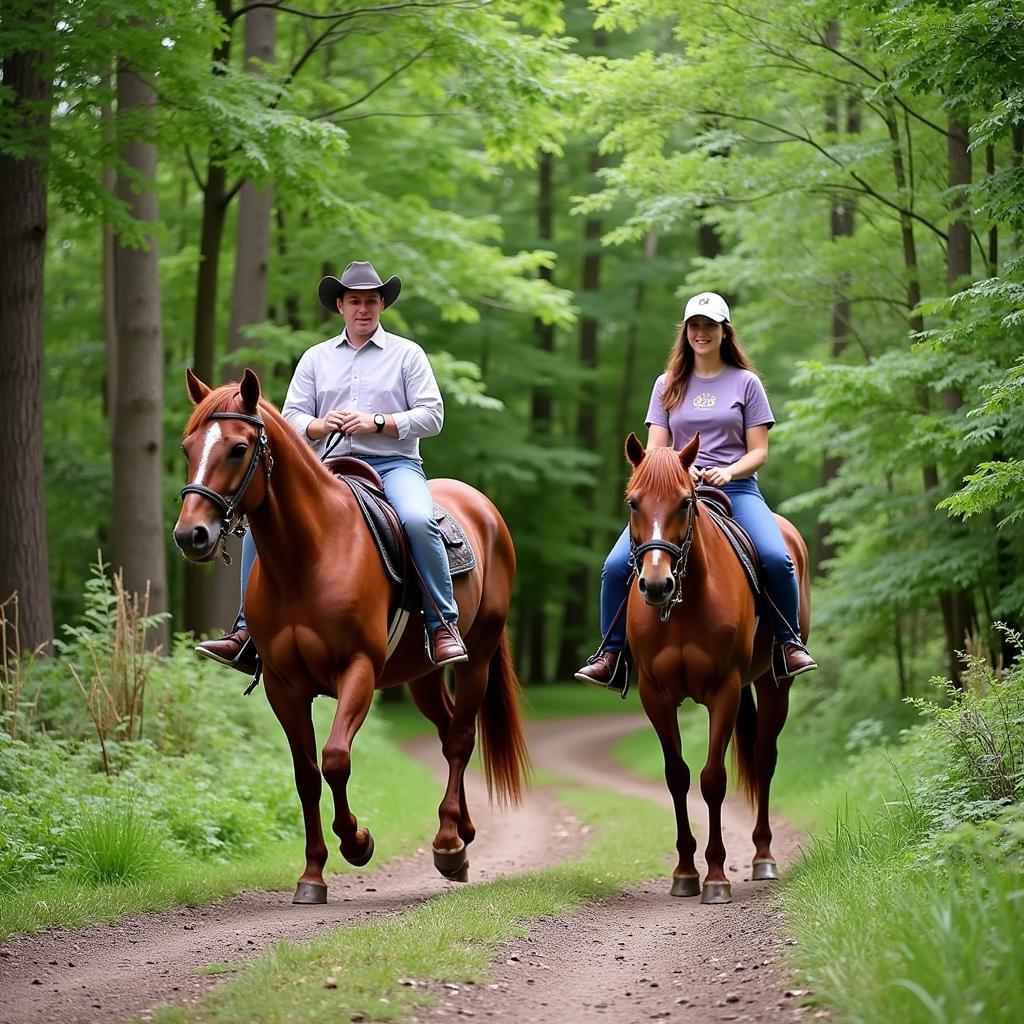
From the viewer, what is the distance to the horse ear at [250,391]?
6.94 meters

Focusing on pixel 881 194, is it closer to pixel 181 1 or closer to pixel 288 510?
pixel 181 1

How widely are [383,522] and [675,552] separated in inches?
70.2

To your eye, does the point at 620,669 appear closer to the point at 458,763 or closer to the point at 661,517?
the point at 458,763

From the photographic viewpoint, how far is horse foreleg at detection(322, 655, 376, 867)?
7.23 meters

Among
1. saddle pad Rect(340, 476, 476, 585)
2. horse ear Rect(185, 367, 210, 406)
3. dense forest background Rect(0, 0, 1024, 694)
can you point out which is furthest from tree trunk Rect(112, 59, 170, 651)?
horse ear Rect(185, 367, 210, 406)

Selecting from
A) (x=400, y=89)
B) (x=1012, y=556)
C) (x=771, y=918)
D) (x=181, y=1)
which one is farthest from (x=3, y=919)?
(x=400, y=89)

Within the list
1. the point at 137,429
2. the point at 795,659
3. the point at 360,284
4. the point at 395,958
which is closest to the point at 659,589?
the point at 795,659

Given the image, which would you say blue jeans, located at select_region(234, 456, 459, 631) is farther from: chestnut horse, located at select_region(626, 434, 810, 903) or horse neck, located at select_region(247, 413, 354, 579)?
chestnut horse, located at select_region(626, 434, 810, 903)

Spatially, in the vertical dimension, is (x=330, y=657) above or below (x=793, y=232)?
below

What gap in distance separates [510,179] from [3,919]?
91.8 feet

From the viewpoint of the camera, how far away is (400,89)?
2181 cm

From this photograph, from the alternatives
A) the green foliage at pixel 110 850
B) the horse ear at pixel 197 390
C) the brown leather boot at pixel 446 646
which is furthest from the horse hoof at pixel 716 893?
the horse ear at pixel 197 390

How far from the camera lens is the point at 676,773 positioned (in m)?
8.32

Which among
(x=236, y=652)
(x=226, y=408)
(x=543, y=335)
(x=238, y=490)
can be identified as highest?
(x=543, y=335)
